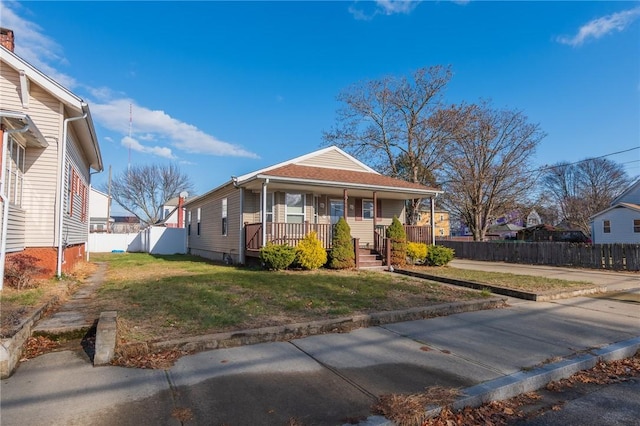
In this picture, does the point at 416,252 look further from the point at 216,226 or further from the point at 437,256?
the point at 216,226

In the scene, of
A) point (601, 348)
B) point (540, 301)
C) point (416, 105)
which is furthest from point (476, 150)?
point (601, 348)

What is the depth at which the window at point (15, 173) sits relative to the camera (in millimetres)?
7441

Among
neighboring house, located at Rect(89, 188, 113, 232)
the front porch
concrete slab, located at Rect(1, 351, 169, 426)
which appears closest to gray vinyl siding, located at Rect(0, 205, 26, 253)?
concrete slab, located at Rect(1, 351, 169, 426)

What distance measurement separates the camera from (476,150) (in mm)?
27781

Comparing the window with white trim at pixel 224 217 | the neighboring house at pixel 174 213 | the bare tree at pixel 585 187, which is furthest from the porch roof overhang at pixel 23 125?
the bare tree at pixel 585 187

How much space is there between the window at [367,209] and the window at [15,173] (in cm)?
1172

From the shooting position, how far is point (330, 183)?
1276 centimetres

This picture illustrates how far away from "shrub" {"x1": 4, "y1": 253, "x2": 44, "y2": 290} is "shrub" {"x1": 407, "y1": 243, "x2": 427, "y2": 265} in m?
10.9

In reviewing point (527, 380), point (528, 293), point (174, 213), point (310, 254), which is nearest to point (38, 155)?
point (310, 254)

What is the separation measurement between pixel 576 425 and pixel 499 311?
13.3 feet

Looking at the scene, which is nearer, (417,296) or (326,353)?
(326,353)

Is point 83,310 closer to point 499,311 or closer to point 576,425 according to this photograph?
point 576,425

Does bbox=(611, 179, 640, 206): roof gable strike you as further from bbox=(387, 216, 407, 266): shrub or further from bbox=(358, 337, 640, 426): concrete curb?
bbox=(358, 337, 640, 426): concrete curb

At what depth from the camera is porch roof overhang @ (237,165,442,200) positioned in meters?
12.2
